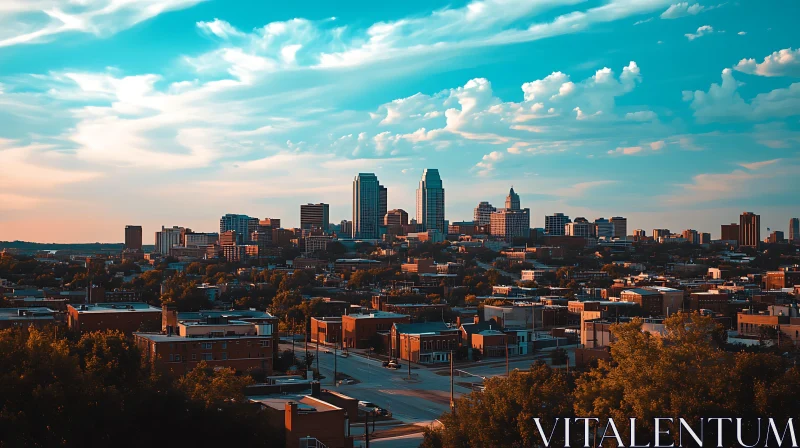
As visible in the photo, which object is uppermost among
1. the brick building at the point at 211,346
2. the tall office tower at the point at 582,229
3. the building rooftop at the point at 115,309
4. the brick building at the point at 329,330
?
the tall office tower at the point at 582,229

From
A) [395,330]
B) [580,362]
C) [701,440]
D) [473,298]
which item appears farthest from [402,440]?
[473,298]

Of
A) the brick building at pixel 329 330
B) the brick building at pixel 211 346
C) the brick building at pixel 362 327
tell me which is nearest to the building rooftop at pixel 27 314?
the brick building at pixel 211 346

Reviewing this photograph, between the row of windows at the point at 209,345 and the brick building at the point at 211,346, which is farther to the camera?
the row of windows at the point at 209,345

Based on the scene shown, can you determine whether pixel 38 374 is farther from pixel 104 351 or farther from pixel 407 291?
pixel 407 291

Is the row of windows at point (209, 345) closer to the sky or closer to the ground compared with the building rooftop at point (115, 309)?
closer to the ground

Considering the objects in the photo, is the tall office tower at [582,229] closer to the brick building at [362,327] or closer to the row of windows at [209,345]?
the brick building at [362,327]

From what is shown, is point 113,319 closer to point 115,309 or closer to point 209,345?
point 115,309
